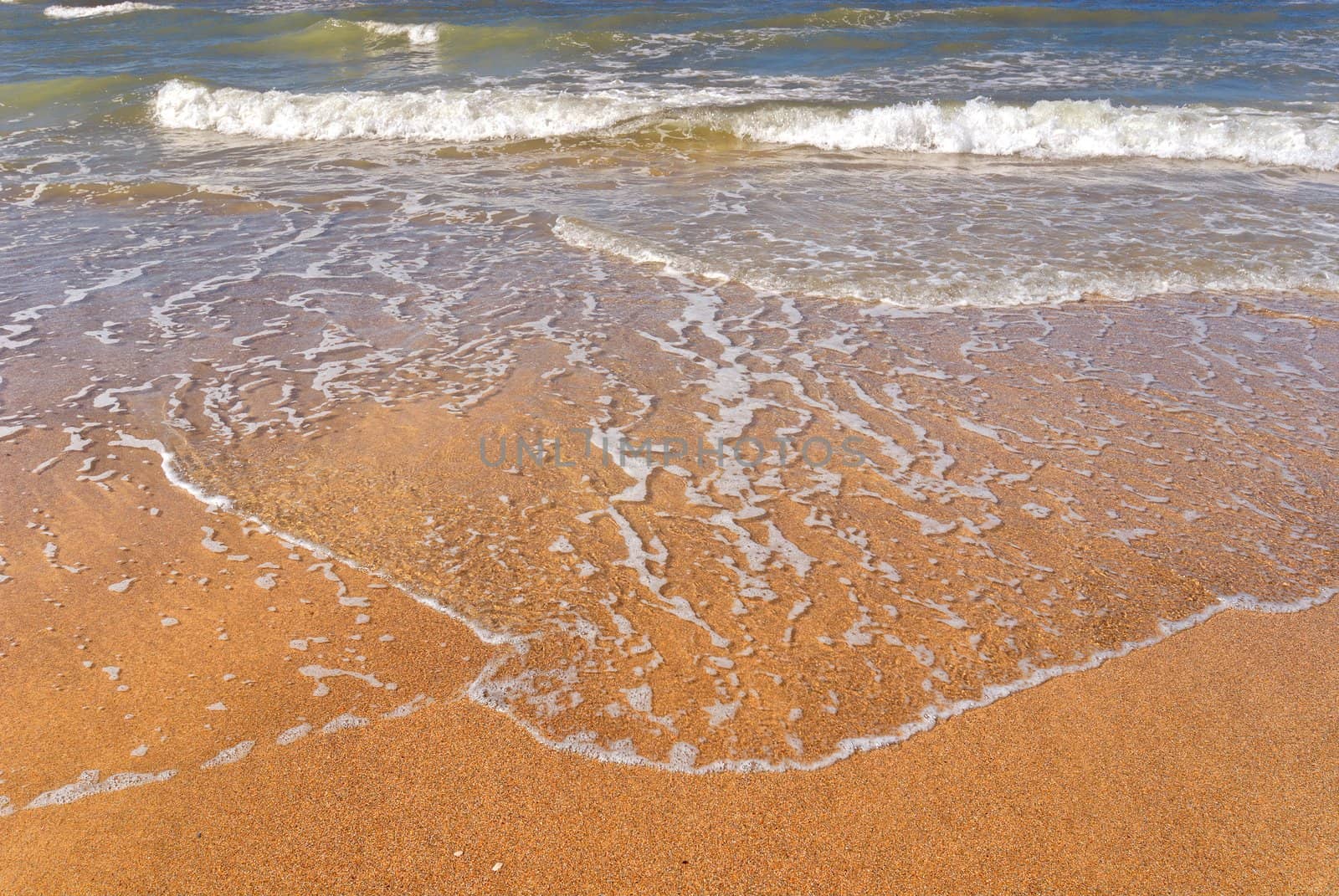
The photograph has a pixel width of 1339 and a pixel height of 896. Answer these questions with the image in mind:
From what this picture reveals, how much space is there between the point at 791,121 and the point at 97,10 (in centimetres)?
1709

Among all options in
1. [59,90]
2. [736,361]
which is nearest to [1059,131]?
[736,361]

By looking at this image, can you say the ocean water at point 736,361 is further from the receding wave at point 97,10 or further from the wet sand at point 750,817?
Result: the receding wave at point 97,10

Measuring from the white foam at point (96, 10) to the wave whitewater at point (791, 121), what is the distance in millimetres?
8899

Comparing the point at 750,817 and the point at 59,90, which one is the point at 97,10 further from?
the point at 750,817

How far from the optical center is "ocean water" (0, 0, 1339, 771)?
3283mm

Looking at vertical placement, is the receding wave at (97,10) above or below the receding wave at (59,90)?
above

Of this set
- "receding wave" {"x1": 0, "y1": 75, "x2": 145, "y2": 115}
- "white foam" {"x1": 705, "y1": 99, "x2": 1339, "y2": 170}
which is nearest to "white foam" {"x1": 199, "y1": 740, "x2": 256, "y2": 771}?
"white foam" {"x1": 705, "y1": 99, "x2": 1339, "y2": 170}

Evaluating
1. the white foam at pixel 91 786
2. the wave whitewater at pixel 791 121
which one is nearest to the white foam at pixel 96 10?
the wave whitewater at pixel 791 121

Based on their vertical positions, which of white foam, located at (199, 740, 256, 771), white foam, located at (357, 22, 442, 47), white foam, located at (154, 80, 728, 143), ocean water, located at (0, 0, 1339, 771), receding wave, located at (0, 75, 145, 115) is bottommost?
white foam, located at (199, 740, 256, 771)

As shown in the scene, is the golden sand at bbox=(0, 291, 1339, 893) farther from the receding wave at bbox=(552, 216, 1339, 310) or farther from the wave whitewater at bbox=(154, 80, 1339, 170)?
the wave whitewater at bbox=(154, 80, 1339, 170)

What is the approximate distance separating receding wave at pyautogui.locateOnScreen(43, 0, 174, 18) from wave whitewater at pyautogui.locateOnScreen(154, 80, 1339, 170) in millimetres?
8905

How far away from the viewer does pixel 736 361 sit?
5.37 metres

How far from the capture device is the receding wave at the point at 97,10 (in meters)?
19.9

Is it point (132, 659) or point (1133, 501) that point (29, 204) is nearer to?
point (132, 659)
